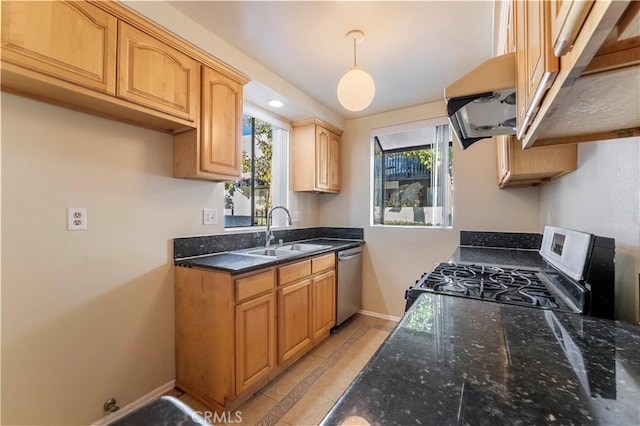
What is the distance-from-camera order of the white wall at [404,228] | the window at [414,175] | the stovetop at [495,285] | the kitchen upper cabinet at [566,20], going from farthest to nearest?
the window at [414,175]
the white wall at [404,228]
the stovetop at [495,285]
the kitchen upper cabinet at [566,20]

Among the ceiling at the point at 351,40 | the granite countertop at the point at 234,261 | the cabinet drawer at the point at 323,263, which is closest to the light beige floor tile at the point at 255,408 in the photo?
the granite countertop at the point at 234,261

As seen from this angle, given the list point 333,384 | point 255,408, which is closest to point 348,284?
point 333,384

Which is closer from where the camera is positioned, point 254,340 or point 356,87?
point 356,87

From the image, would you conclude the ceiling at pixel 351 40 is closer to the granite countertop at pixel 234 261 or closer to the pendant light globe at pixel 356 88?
the pendant light globe at pixel 356 88

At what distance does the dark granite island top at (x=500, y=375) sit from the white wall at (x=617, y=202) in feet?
0.71

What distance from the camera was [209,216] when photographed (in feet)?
7.36

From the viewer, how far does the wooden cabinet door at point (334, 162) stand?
11.1 ft

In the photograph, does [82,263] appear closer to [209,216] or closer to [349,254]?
[209,216]

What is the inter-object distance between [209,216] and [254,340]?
1.02m

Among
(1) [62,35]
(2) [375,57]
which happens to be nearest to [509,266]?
(2) [375,57]

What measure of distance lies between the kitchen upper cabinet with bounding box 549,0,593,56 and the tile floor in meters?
1.97

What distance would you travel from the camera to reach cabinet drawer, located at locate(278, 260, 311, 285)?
2.10m

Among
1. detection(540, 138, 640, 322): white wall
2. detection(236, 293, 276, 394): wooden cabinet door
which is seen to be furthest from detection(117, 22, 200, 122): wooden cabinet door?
detection(540, 138, 640, 322): white wall

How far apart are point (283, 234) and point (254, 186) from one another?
0.61 m
